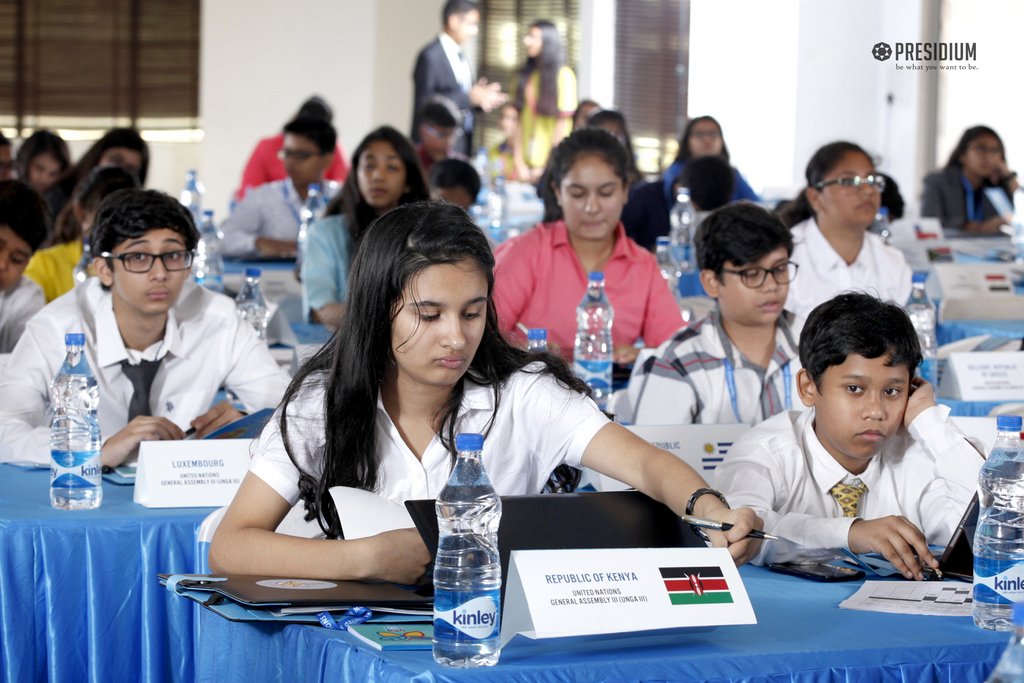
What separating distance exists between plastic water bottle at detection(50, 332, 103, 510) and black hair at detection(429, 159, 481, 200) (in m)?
3.53

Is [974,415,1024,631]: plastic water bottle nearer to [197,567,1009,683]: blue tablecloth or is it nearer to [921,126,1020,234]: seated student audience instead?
[197,567,1009,683]: blue tablecloth

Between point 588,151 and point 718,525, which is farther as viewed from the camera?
point 588,151

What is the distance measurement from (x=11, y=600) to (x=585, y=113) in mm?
7741

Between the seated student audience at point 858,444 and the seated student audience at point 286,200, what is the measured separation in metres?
4.17

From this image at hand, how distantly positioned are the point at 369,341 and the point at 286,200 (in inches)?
184

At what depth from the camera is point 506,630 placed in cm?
157

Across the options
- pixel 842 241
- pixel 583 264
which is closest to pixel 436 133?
pixel 842 241

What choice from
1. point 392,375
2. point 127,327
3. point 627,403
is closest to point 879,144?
point 627,403

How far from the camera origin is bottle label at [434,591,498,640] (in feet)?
4.97

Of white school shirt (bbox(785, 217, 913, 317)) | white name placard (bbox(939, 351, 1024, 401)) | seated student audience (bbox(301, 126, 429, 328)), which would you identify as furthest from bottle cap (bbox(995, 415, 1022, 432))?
seated student audience (bbox(301, 126, 429, 328))

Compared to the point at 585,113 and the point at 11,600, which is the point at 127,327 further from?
the point at 585,113

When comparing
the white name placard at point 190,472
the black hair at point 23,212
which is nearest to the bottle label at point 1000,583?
the white name placard at point 190,472

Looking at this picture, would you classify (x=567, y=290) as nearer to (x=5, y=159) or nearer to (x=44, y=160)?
(x=44, y=160)

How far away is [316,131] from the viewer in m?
6.66
